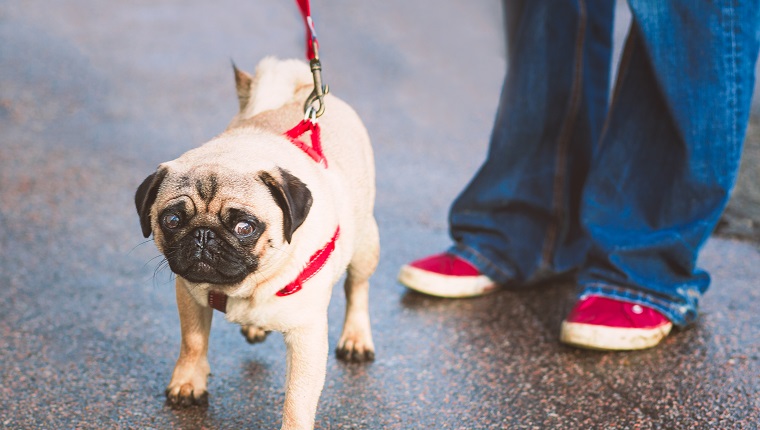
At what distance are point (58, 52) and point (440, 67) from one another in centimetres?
296

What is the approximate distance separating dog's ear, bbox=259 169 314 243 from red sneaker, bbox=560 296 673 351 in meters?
1.30

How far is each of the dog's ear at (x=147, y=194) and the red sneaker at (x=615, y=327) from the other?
5.13ft

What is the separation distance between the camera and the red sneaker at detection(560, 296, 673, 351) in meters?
3.18

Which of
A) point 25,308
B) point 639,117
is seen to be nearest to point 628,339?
point 639,117

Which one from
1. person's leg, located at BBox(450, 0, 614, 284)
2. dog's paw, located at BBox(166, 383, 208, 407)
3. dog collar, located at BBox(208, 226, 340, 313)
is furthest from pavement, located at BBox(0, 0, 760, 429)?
dog collar, located at BBox(208, 226, 340, 313)

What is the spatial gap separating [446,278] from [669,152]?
3.23 ft

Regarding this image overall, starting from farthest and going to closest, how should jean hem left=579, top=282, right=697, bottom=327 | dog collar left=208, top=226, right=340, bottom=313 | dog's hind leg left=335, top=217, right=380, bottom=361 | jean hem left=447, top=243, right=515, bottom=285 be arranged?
jean hem left=447, top=243, right=515, bottom=285
jean hem left=579, top=282, right=697, bottom=327
dog's hind leg left=335, top=217, right=380, bottom=361
dog collar left=208, top=226, right=340, bottom=313

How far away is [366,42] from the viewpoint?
24.9ft

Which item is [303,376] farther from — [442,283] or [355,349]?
[442,283]

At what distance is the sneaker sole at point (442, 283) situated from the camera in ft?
11.9

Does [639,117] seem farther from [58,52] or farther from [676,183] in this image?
[58,52]

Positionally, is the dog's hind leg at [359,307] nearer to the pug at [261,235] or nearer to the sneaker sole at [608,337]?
the pug at [261,235]

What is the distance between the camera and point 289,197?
7.48 ft

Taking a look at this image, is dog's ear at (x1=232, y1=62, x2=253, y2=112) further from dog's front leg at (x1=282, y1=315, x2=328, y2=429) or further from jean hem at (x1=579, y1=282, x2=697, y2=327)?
jean hem at (x1=579, y1=282, x2=697, y2=327)
